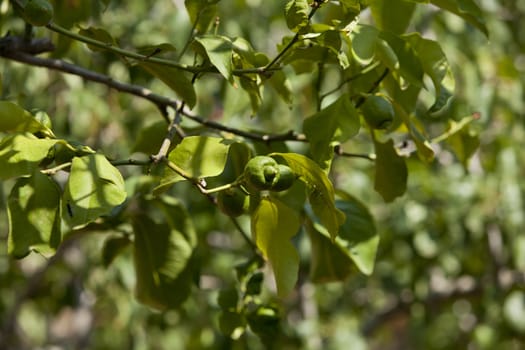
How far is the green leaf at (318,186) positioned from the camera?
0.74 m

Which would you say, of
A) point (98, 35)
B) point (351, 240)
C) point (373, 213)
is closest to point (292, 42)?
point (98, 35)

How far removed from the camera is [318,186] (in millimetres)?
754

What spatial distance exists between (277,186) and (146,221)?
438 millimetres

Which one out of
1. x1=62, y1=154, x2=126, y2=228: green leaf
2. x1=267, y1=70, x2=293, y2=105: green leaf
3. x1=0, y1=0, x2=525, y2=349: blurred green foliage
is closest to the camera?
x1=62, y1=154, x2=126, y2=228: green leaf

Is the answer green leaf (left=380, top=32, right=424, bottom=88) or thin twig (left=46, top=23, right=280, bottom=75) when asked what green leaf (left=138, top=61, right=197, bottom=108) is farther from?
green leaf (left=380, top=32, right=424, bottom=88)

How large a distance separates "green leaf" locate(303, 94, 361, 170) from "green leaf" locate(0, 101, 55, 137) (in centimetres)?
25

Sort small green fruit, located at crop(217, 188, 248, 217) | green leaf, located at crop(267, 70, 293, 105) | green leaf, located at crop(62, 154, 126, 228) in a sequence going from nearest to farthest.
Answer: green leaf, located at crop(62, 154, 126, 228) < small green fruit, located at crop(217, 188, 248, 217) < green leaf, located at crop(267, 70, 293, 105)

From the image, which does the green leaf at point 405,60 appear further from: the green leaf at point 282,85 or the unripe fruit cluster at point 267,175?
the unripe fruit cluster at point 267,175

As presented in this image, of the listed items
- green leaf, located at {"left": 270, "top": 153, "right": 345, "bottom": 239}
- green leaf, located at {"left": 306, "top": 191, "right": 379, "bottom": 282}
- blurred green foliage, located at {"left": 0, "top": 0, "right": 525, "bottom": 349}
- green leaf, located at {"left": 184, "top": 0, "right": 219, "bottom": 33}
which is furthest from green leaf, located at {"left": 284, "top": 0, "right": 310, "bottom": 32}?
blurred green foliage, located at {"left": 0, "top": 0, "right": 525, "bottom": 349}

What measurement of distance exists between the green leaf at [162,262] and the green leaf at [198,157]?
14.2 inches

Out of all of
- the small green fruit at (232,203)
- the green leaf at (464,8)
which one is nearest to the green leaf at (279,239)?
the small green fruit at (232,203)

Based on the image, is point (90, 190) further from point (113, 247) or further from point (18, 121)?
point (113, 247)

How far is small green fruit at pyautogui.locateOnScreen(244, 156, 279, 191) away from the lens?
713 millimetres

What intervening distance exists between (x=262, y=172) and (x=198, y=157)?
79 mm
